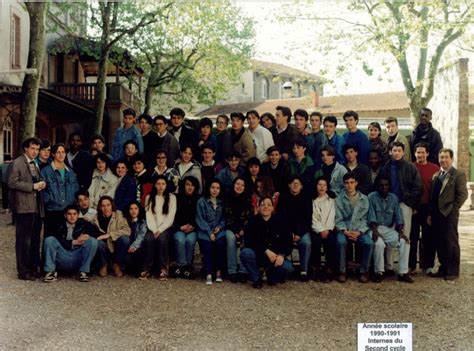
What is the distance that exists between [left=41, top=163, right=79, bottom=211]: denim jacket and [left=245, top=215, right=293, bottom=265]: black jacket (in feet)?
7.02

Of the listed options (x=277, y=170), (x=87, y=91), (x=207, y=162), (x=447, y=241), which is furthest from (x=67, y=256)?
(x=87, y=91)

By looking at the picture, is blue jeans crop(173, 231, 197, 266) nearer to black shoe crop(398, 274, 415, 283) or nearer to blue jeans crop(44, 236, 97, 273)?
blue jeans crop(44, 236, 97, 273)

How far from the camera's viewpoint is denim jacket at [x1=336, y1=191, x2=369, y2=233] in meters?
6.59

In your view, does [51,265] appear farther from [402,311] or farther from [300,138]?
[402,311]

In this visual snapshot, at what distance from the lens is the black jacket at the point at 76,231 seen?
6.42 m

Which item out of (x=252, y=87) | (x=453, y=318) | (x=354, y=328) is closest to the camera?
(x=354, y=328)

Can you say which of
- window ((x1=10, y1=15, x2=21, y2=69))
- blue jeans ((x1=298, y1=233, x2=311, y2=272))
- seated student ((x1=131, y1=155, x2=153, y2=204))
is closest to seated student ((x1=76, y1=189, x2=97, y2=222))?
seated student ((x1=131, y1=155, x2=153, y2=204))

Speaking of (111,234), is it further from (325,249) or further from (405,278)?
(405,278)

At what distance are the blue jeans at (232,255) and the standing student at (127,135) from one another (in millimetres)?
1756

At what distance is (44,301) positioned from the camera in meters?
5.47

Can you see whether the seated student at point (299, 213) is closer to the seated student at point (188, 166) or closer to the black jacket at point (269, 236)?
the black jacket at point (269, 236)

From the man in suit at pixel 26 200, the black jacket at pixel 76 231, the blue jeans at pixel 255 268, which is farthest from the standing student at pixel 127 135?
the blue jeans at pixel 255 268

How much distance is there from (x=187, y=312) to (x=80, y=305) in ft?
3.47

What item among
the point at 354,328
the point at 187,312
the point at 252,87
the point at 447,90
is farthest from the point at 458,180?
the point at 252,87
